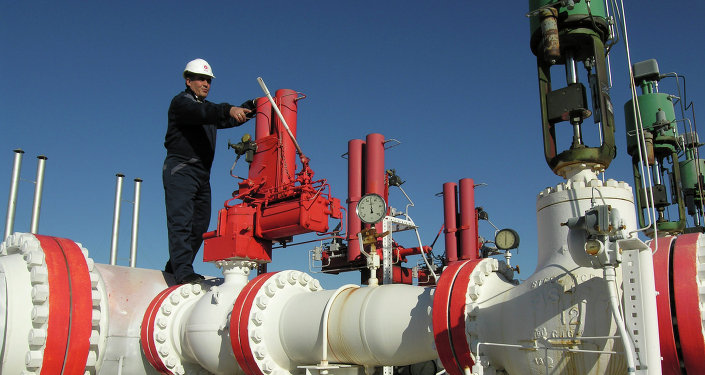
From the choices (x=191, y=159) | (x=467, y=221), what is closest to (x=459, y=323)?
(x=191, y=159)

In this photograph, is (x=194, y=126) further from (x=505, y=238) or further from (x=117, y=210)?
(x=505, y=238)

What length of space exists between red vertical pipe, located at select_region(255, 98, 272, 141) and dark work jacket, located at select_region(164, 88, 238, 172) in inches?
125

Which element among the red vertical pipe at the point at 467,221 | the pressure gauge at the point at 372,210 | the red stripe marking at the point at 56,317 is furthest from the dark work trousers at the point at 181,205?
the red vertical pipe at the point at 467,221

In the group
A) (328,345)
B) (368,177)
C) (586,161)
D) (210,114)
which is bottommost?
(328,345)

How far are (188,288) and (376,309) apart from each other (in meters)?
2.27

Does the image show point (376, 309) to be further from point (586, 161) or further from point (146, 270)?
point (146, 270)

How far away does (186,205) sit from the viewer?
21.3ft

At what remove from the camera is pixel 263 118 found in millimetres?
11047

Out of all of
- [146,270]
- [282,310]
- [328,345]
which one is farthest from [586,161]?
[146,270]

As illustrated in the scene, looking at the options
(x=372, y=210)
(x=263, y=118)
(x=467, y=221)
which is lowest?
(x=372, y=210)

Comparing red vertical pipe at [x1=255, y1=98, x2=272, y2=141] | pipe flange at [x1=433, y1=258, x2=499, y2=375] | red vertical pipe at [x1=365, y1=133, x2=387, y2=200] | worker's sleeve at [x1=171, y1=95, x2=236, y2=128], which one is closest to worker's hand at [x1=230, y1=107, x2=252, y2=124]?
worker's sleeve at [x1=171, y1=95, x2=236, y2=128]

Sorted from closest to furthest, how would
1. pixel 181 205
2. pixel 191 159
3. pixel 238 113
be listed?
pixel 238 113 → pixel 181 205 → pixel 191 159

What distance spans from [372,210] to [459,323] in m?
2.47

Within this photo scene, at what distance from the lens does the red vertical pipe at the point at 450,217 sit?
778 inches
